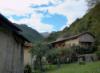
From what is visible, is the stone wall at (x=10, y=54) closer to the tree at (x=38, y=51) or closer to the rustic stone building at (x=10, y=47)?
the rustic stone building at (x=10, y=47)

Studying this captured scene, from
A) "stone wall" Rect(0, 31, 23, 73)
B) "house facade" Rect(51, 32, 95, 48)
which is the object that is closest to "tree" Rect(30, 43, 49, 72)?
"house facade" Rect(51, 32, 95, 48)

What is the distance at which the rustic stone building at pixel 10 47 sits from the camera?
12.9 m

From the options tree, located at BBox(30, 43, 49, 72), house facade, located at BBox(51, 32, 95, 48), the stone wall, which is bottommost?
the stone wall

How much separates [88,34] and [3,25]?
50574 mm

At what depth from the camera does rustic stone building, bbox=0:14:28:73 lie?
12.9 meters

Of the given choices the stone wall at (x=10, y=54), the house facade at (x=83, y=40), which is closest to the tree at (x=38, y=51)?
the house facade at (x=83, y=40)

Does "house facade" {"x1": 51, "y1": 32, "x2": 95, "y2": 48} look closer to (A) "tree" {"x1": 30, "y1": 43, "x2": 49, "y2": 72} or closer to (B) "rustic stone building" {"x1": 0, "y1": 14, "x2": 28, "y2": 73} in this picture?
(A) "tree" {"x1": 30, "y1": 43, "x2": 49, "y2": 72}

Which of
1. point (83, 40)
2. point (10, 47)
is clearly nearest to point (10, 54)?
point (10, 47)

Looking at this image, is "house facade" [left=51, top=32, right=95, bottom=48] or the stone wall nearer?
the stone wall

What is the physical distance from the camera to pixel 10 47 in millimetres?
13250

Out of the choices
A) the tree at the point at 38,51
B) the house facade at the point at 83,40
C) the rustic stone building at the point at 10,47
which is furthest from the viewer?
the house facade at the point at 83,40

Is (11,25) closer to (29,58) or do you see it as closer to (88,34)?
(29,58)

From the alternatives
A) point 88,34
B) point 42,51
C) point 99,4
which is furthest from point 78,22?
point 99,4

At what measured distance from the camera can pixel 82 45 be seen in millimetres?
58469
